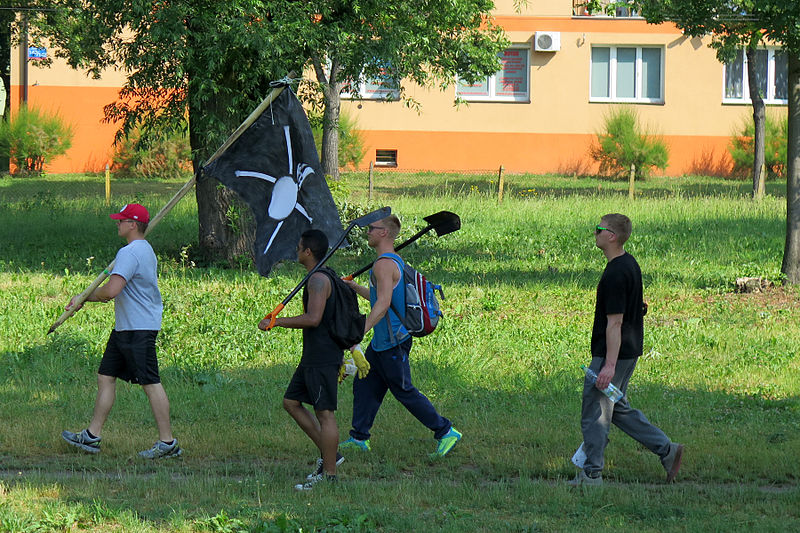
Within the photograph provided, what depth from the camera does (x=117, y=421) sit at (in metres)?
8.05

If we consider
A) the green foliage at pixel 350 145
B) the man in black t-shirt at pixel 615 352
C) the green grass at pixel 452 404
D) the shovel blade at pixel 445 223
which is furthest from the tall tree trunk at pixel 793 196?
the green foliage at pixel 350 145

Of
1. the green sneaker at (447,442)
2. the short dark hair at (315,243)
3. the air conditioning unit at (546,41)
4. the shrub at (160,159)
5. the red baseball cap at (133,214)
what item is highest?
the air conditioning unit at (546,41)

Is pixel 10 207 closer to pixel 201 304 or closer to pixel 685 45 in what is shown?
pixel 201 304

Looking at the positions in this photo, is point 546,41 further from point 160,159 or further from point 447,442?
point 447,442

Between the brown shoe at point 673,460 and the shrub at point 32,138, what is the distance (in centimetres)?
2860

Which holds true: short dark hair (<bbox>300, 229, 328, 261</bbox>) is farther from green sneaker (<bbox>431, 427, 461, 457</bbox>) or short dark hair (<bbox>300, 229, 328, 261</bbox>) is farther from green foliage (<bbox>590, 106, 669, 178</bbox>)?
green foliage (<bbox>590, 106, 669, 178</bbox>)

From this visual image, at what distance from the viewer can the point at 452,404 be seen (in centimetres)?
859

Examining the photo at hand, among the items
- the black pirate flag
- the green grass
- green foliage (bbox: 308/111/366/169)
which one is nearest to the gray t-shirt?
the black pirate flag

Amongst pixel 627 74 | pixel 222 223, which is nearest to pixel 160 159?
pixel 627 74

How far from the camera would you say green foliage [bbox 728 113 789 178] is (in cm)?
3256

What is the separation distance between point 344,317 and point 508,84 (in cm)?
2880

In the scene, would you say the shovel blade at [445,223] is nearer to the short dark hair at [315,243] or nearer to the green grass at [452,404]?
the short dark hair at [315,243]

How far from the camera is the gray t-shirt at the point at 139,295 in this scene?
23.2 ft

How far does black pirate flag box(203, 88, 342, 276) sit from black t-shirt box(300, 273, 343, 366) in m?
0.69
